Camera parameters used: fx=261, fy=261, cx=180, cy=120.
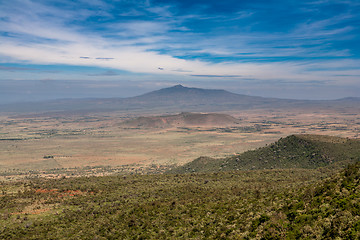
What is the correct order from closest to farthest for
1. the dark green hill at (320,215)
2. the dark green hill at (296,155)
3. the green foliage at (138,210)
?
the dark green hill at (320,215) < the green foliage at (138,210) < the dark green hill at (296,155)

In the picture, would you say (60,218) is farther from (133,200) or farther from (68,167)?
(68,167)

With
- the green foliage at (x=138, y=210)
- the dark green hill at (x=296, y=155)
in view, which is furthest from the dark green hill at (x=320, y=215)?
the dark green hill at (x=296, y=155)

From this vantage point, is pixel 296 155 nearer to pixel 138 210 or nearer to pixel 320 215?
pixel 138 210

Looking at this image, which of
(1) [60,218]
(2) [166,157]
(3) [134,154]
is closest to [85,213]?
(1) [60,218]

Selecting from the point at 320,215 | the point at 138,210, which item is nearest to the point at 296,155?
the point at 138,210

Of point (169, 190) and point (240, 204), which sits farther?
point (169, 190)

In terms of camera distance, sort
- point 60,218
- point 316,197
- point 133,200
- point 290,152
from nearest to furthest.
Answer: point 316,197
point 60,218
point 133,200
point 290,152

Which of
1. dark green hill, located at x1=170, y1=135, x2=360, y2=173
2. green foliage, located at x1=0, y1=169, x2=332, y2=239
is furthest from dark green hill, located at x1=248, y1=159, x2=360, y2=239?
dark green hill, located at x1=170, y1=135, x2=360, y2=173

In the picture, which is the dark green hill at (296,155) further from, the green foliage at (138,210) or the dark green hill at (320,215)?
the dark green hill at (320,215)

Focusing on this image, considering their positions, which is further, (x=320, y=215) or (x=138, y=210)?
(x=138, y=210)
